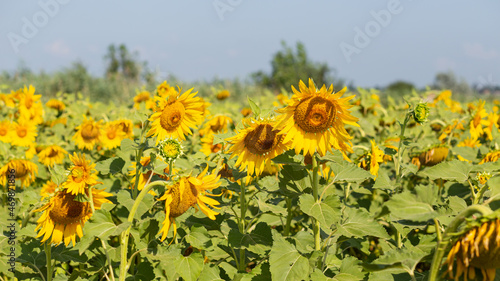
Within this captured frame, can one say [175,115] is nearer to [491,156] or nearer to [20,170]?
[20,170]

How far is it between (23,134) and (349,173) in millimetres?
3429

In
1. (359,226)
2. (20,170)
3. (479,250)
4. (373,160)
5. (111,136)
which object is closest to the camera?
(479,250)

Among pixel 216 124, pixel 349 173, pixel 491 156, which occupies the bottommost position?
pixel 491 156

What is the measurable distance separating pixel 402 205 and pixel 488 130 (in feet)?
9.38

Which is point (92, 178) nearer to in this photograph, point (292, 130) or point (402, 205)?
point (292, 130)

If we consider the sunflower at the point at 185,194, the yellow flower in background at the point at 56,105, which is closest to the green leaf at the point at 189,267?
the sunflower at the point at 185,194

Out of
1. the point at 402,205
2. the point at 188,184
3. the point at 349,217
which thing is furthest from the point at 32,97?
the point at 402,205

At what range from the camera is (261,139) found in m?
1.83

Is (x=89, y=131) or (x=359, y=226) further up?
(x=89, y=131)

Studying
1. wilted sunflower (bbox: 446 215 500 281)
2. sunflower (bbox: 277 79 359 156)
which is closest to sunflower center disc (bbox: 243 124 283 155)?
sunflower (bbox: 277 79 359 156)

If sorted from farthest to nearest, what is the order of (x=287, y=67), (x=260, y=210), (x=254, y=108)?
(x=287, y=67)
(x=260, y=210)
(x=254, y=108)

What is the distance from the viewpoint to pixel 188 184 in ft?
5.17

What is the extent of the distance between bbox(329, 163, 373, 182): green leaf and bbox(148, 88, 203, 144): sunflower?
860mm

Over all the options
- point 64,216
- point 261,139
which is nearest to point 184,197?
point 261,139
